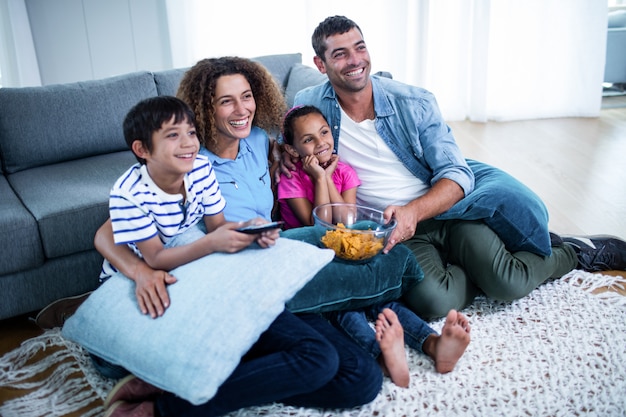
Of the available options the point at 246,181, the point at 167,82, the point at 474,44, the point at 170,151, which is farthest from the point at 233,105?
the point at 474,44

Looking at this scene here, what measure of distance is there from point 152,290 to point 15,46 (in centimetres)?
258

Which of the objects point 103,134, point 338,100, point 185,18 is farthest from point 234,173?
point 185,18

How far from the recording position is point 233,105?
5.90 feet

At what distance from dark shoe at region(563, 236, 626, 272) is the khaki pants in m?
0.24

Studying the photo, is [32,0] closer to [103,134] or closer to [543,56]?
[103,134]

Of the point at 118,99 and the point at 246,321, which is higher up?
the point at 118,99

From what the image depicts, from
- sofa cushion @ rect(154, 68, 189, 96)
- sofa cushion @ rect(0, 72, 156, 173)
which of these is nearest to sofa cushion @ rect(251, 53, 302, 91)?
sofa cushion @ rect(154, 68, 189, 96)

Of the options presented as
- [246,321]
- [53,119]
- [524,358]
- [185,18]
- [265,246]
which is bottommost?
[524,358]

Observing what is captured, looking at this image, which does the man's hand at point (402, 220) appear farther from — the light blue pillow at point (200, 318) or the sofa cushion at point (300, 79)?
the sofa cushion at point (300, 79)

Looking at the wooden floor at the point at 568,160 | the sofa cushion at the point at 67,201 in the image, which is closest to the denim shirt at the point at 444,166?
the wooden floor at the point at 568,160

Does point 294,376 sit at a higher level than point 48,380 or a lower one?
higher

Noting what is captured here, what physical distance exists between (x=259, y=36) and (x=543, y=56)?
201 cm

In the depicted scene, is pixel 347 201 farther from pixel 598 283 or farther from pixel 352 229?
pixel 598 283

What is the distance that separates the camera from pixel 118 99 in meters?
2.57
